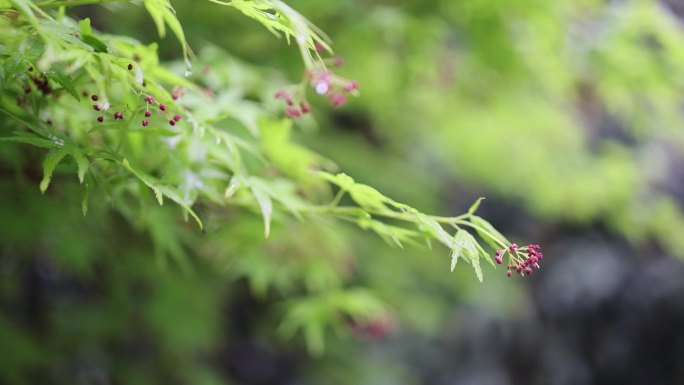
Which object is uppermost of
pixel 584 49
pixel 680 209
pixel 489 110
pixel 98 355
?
pixel 584 49

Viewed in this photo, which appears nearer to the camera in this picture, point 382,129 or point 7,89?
point 7,89

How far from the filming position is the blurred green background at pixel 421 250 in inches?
75.0

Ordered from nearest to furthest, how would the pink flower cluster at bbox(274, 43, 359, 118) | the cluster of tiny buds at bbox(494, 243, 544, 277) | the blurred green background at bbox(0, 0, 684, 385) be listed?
the cluster of tiny buds at bbox(494, 243, 544, 277) < the pink flower cluster at bbox(274, 43, 359, 118) < the blurred green background at bbox(0, 0, 684, 385)

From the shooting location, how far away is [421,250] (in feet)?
8.65

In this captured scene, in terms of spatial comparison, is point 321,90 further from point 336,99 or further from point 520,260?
point 520,260

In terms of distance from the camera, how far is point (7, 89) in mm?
937

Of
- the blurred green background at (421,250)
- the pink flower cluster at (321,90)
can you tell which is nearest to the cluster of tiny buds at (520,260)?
the pink flower cluster at (321,90)

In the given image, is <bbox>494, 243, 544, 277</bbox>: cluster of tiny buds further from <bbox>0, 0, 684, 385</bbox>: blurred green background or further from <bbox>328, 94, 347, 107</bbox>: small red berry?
<bbox>0, 0, 684, 385</bbox>: blurred green background

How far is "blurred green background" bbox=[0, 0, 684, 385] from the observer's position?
1.91 metres

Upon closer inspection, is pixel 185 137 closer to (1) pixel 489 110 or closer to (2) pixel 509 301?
(1) pixel 489 110

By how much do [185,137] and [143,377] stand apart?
198cm

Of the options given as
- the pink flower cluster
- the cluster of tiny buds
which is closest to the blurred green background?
the pink flower cluster

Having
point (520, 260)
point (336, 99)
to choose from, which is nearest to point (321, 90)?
point (336, 99)

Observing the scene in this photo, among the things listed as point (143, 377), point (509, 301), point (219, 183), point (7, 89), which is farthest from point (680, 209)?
point (7, 89)
